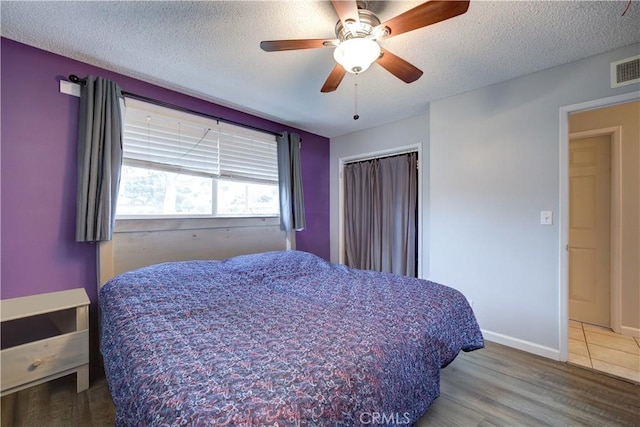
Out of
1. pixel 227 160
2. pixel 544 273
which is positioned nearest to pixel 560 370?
pixel 544 273

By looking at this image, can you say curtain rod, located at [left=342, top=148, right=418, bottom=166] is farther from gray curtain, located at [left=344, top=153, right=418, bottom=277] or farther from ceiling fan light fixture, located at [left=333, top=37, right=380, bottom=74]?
ceiling fan light fixture, located at [left=333, top=37, right=380, bottom=74]

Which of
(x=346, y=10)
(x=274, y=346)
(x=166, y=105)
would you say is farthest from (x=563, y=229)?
(x=166, y=105)

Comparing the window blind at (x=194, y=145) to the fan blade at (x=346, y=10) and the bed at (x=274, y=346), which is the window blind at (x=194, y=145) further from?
the fan blade at (x=346, y=10)

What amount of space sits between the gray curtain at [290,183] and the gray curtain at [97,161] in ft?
5.39

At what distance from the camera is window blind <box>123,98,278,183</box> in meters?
2.34

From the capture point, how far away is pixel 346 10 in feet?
4.23

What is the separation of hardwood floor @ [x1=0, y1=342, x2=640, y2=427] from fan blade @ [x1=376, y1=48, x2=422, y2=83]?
6.86 ft

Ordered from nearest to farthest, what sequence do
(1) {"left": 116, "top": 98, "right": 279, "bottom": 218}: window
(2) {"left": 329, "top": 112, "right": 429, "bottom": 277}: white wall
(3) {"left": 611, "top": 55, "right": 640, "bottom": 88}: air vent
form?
(3) {"left": 611, "top": 55, "right": 640, "bottom": 88}: air vent < (1) {"left": 116, "top": 98, "right": 279, "bottom": 218}: window < (2) {"left": 329, "top": 112, "right": 429, "bottom": 277}: white wall

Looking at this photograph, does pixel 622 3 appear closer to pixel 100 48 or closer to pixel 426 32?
pixel 426 32

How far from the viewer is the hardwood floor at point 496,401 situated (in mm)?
1555

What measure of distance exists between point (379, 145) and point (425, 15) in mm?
2356

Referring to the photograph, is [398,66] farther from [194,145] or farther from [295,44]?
[194,145]

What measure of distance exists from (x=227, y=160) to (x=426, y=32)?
2127mm

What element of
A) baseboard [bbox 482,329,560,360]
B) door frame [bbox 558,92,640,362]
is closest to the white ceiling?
door frame [bbox 558,92,640,362]
